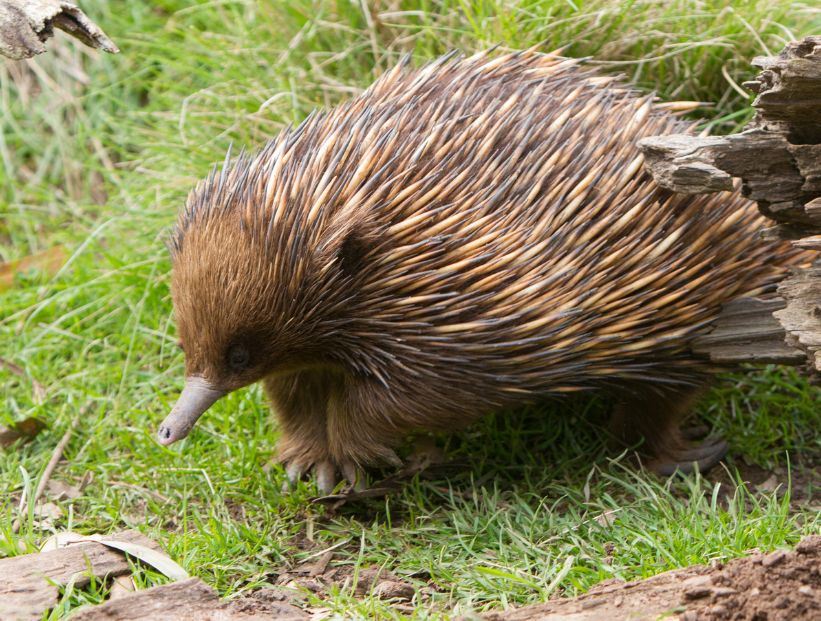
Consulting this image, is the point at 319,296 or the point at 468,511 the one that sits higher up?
the point at 319,296

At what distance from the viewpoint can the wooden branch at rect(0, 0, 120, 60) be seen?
2.96m

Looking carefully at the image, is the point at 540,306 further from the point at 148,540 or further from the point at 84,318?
the point at 84,318

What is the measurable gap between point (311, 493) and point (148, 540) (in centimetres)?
65

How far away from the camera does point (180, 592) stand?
283 centimetres

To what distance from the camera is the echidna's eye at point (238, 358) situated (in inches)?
129

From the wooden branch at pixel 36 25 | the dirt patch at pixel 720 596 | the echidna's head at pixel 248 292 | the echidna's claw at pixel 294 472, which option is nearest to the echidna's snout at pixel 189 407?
the echidna's head at pixel 248 292

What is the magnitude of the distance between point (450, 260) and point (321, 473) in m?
0.94

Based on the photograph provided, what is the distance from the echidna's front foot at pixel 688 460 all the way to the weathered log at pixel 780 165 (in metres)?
0.71

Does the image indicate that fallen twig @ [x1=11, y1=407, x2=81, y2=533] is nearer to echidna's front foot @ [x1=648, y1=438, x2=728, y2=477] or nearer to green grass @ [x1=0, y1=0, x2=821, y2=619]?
green grass @ [x1=0, y1=0, x2=821, y2=619]

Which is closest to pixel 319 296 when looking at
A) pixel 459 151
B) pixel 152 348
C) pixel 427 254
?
pixel 427 254

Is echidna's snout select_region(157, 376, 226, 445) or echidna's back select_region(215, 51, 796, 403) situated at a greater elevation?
echidna's back select_region(215, 51, 796, 403)

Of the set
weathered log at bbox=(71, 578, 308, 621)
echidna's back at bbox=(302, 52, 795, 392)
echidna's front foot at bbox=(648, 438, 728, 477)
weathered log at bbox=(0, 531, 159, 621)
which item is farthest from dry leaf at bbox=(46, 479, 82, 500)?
echidna's front foot at bbox=(648, 438, 728, 477)

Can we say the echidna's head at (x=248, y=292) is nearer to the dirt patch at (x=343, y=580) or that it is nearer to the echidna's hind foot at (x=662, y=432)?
the dirt patch at (x=343, y=580)

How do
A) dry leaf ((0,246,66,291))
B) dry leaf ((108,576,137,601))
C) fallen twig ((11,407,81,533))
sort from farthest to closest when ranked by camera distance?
dry leaf ((0,246,66,291)), fallen twig ((11,407,81,533)), dry leaf ((108,576,137,601))
